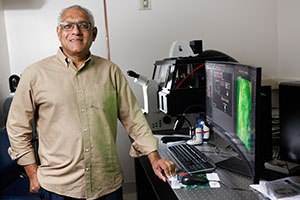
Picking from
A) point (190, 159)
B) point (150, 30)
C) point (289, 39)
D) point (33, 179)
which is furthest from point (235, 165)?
point (289, 39)

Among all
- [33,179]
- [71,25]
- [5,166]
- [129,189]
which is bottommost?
[129,189]

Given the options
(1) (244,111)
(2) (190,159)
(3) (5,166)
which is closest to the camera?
(1) (244,111)

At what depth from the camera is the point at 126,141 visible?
2.66m

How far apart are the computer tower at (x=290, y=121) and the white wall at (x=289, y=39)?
5.00 ft

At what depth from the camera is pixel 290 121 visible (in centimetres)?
119

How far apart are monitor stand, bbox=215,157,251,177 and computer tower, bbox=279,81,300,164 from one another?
165 millimetres

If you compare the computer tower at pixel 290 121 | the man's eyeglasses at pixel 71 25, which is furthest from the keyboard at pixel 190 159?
the man's eyeglasses at pixel 71 25

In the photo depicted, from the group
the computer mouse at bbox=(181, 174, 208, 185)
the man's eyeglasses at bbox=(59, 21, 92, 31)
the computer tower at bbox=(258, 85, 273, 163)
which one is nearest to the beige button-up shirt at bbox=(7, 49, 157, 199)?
the man's eyeglasses at bbox=(59, 21, 92, 31)

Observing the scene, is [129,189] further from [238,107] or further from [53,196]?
[238,107]

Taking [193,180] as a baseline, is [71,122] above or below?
above

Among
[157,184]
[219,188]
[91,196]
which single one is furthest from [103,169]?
[219,188]

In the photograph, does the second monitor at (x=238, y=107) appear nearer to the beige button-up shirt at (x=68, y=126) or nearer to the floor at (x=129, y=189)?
the beige button-up shirt at (x=68, y=126)

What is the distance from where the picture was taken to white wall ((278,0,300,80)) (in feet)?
8.29

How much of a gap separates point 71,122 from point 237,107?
0.70m
